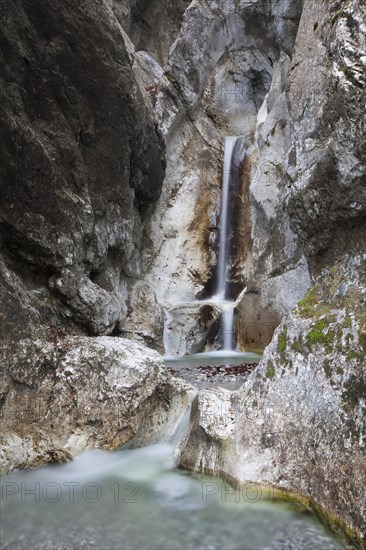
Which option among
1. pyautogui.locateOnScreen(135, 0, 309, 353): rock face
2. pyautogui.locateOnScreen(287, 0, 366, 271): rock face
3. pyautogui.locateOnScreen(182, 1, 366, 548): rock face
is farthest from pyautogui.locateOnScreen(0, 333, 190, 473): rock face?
pyautogui.locateOnScreen(135, 0, 309, 353): rock face

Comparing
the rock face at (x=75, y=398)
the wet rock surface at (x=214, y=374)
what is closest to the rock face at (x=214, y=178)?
the wet rock surface at (x=214, y=374)

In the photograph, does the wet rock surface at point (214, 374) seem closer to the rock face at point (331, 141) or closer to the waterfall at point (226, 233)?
the waterfall at point (226, 233)

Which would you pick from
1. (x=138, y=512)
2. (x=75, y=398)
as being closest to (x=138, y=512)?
(x=138, y=512)

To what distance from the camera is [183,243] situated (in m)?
18.5

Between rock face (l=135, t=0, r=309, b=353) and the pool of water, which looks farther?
rock face (l=135, t=0, r=309, b=353)

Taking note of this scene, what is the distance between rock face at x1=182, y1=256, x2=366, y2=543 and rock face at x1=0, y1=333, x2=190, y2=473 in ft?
2.91

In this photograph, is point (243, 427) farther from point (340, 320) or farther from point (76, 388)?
point (76, 388)

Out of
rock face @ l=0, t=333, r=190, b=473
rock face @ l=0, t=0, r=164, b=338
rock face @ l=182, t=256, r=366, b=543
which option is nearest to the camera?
rock face @ l=182, t=256, r=366, b=543

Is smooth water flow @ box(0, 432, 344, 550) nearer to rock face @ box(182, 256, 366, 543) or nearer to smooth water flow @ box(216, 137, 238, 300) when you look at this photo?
rock face @ box(182, 256, 366, 543)

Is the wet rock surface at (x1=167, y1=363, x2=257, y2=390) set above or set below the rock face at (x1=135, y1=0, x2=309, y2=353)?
below

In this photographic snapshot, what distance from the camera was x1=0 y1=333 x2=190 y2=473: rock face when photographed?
20.3 ft

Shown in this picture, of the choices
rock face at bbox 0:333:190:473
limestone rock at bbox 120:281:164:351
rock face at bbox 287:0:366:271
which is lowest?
rock face at bbox 0:333:190:473

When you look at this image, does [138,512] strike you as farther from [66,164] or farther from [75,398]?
[66,164]

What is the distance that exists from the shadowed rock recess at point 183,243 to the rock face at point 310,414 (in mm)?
22
